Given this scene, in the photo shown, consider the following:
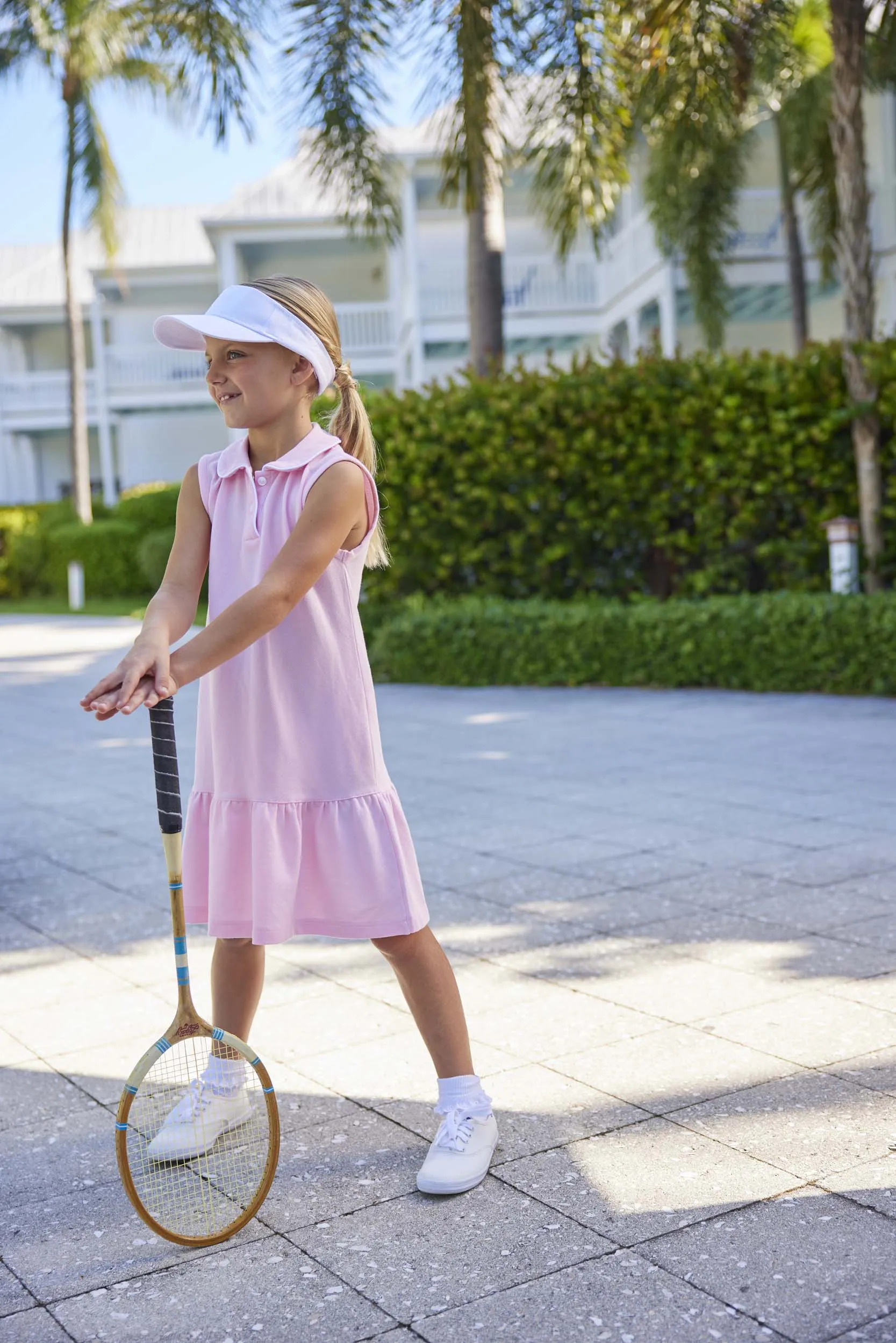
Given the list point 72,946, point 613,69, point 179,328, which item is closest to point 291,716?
point 179,328

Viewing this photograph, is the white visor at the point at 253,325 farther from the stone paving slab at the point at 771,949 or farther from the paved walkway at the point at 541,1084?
the stone paving slab at the point at 771,949

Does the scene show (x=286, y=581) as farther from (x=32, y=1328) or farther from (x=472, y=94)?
(x=472, y=94)

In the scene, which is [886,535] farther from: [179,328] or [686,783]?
[179,328]

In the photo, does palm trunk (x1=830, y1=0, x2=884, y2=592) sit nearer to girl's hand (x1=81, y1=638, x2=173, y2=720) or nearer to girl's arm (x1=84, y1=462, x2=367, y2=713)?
girl's arm (x1=84, y1=462, x2=367, y2=713)

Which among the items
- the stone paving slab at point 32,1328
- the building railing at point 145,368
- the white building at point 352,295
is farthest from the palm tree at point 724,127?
the building railing at point 145,368

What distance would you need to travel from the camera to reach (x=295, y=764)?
8.08ft

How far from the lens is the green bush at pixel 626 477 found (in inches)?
392

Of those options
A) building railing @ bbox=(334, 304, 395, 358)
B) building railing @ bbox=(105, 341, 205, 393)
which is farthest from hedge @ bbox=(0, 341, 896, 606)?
building railing @ bbox=(105, 341, 205, 393)

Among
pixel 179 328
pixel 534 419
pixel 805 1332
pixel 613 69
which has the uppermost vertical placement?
pixel 613 69

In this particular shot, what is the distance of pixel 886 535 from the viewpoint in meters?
9.58

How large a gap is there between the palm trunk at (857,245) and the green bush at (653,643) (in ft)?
2.52

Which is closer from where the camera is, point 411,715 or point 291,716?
point 291,716

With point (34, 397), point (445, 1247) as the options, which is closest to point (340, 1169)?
point (445, 1247)

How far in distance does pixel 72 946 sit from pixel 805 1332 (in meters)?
2.75
